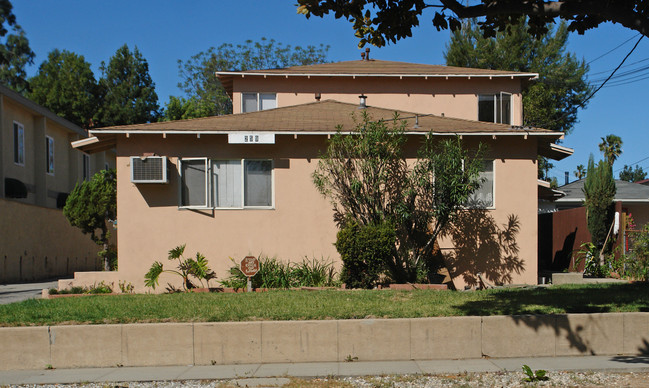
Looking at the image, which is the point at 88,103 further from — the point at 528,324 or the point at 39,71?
the point at 528,324

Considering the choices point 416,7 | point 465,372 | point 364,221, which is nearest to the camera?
point 465,372

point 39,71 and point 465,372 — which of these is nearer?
point 465,372

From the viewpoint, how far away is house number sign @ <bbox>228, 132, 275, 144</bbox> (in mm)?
13602

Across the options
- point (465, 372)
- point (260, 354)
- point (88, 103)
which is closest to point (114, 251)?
point (260, 354)

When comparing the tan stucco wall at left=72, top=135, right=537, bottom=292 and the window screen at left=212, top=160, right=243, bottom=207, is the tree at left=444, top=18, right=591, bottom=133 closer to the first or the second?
the tan stucco wall at left=72, top=135, right=537, bottom=292

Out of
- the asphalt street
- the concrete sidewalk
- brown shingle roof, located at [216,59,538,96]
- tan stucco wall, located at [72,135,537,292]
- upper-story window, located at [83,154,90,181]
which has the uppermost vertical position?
brown shingle roof, located at [216,59,538,96]

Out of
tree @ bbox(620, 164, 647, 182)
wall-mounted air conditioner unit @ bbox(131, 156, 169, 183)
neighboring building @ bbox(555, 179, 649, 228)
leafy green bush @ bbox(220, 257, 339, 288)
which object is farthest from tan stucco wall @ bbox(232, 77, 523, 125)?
tree @ bbox(620, 164, 647, 182)

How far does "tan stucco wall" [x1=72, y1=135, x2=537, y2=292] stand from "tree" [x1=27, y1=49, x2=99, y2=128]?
30.6 m

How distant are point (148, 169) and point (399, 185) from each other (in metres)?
5.74

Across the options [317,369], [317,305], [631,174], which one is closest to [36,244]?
[317,305]

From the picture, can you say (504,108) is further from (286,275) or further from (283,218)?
(286,275)

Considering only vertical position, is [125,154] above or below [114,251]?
above

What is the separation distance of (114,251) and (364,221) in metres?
8.49

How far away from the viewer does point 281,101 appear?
64.9 ft
